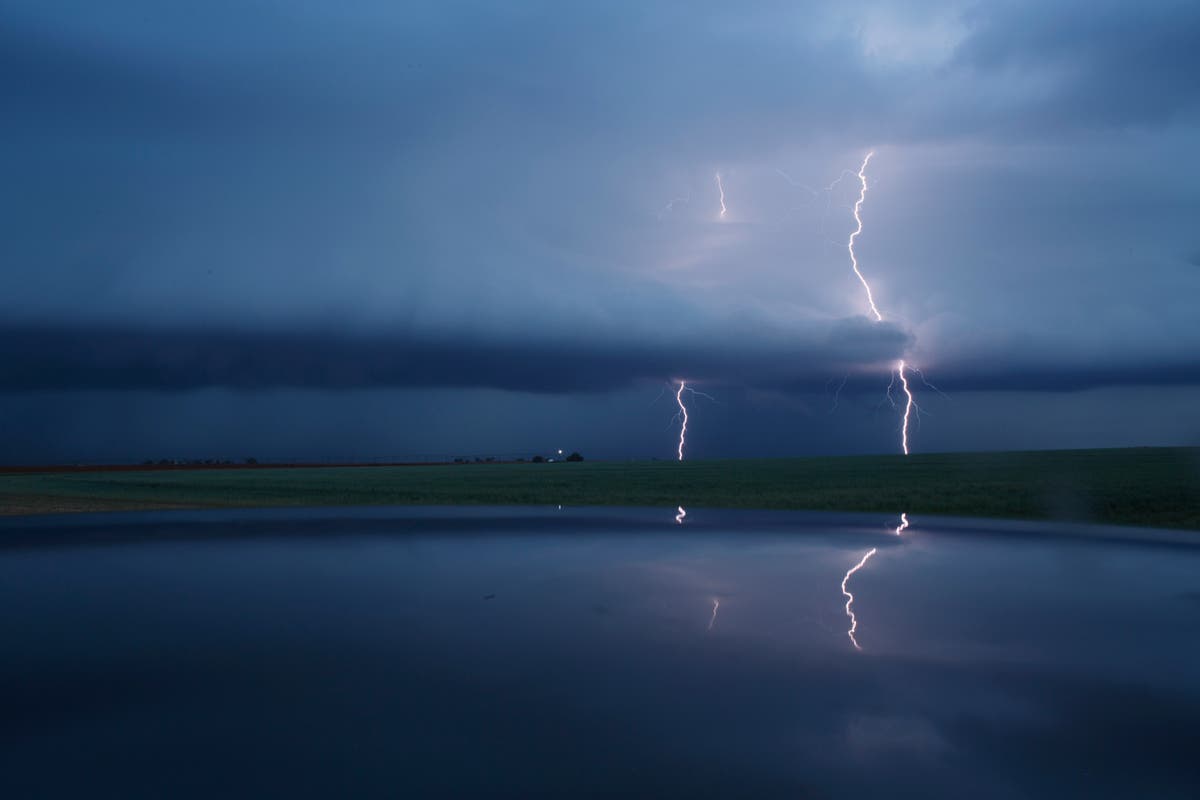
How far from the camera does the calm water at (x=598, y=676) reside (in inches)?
230

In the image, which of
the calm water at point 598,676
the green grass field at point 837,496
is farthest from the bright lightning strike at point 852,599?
the green grass field at point 837,496

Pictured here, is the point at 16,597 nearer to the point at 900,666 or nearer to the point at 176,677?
the point at 176,677

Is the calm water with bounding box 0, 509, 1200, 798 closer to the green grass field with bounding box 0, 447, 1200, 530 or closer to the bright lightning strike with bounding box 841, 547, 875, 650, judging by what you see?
the bright lightning strike with bounding box 841, 547, 875, 650

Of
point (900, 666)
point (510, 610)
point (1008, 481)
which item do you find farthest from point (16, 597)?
point (1008, 481)

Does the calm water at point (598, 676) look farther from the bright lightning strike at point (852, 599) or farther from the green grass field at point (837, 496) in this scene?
the green grass field at point (837, 496)

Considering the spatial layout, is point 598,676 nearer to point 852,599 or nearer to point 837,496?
point 852,599

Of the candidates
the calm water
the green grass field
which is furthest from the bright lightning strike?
the green grass field

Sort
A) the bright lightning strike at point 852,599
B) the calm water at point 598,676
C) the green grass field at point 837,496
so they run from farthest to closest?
1. the green grass field at point 837,496
2. the bright lightning strike at point 852,599
3. the calm water at point 598,676

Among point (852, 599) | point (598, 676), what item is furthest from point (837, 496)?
point (598, 676)

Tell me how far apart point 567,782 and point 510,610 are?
5911mm

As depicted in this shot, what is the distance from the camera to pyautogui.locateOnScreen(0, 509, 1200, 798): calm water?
19.1 ft

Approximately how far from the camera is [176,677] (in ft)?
26.7

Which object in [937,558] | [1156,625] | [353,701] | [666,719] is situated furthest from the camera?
[937,558]

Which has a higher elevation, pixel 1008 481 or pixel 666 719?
pixel 1008 481
